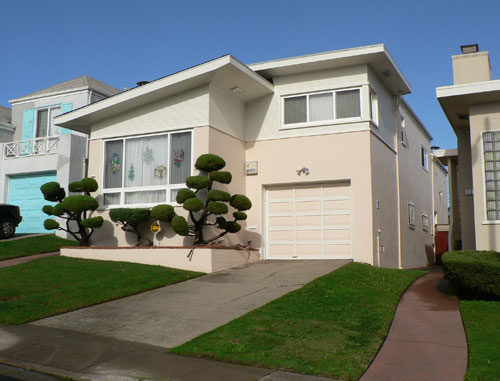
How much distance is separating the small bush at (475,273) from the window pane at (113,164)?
9702 mm

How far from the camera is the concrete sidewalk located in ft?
18.9

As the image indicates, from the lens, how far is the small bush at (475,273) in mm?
8414

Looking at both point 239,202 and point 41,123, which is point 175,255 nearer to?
point 239,202

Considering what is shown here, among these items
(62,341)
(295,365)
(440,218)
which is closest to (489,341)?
(295,365)

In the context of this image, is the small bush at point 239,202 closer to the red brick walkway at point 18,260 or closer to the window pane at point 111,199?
the window pane at point 111,199

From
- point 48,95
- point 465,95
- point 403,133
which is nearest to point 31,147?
point 48,95

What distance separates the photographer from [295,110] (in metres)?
15.2

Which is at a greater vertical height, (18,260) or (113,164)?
(113,164)

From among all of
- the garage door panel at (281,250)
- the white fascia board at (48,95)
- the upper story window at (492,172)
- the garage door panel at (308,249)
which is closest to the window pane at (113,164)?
the garage door panel at (281,250)

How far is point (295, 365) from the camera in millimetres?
5875

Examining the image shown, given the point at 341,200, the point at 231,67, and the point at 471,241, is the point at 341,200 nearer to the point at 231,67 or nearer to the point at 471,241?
the point at 471,241

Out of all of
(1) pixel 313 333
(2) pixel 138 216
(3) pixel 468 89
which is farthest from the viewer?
(2) pixel 138 216

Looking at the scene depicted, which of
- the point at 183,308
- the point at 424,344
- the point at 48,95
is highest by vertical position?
the point at 48,95

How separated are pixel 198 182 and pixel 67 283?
158 inches
